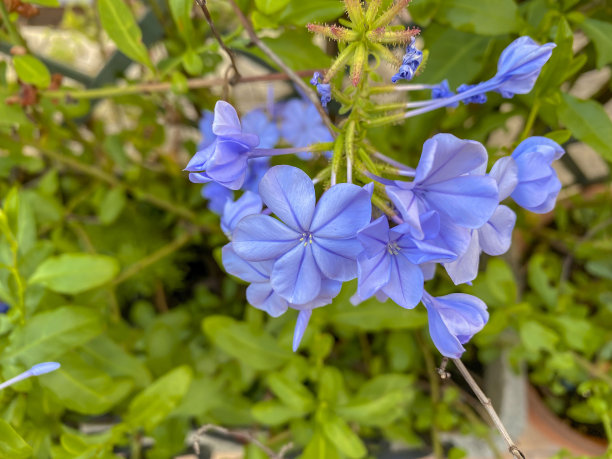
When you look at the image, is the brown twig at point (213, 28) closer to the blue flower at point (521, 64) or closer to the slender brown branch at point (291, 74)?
the slender brown branch at point (291, 74)

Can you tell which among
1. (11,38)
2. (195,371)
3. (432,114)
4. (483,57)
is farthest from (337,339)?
(11,38)

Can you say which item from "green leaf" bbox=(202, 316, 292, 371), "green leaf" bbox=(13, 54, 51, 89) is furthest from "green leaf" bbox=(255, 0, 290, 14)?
"green leaf" bbox=(202, 316, 292, 371)

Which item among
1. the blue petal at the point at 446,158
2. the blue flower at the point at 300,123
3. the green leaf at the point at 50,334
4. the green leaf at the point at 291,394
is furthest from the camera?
the blue flower at the point at 300,123

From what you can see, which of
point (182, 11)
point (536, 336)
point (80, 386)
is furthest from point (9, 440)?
point (536, 336)

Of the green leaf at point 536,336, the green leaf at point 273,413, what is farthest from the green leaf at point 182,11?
the green leaf at point 536,336

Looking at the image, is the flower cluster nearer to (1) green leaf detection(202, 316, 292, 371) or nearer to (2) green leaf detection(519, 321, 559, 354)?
(1) green leaf detection(202, 316, 292, 371)

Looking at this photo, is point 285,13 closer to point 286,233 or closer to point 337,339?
point 286,233
